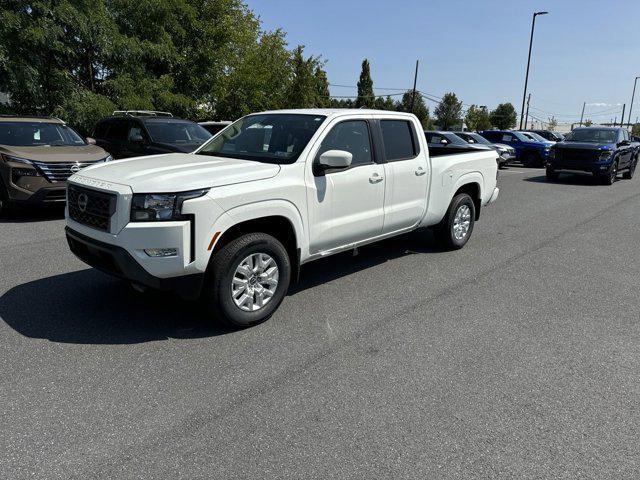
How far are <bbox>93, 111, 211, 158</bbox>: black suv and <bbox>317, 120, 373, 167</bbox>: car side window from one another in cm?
593

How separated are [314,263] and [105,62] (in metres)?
14.3

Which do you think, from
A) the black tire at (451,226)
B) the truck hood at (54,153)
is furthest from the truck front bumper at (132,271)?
the truck hood at (54,153)

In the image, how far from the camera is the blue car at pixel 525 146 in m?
21.8

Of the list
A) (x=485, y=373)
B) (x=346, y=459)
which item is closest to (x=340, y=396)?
(x=346, y=459)

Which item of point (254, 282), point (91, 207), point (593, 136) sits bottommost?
point (254, 282)

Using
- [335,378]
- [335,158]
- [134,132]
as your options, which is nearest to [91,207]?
[335,158]

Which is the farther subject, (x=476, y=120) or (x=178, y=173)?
(x=476, y=120)

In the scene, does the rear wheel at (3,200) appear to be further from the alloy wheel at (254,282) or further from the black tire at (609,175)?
the black tire at (609,175)

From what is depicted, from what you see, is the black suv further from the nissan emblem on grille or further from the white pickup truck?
the nissan emblem on grille

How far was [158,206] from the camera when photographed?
370 cm

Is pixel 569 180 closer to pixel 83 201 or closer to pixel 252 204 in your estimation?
pixel 252 204

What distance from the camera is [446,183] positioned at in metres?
6.34

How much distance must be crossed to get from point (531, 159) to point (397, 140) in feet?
61.9

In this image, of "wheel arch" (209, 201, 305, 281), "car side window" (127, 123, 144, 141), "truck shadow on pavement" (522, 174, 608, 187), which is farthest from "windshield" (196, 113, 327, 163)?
"truck shadow on pavement" (522, 174, 608, 187)
